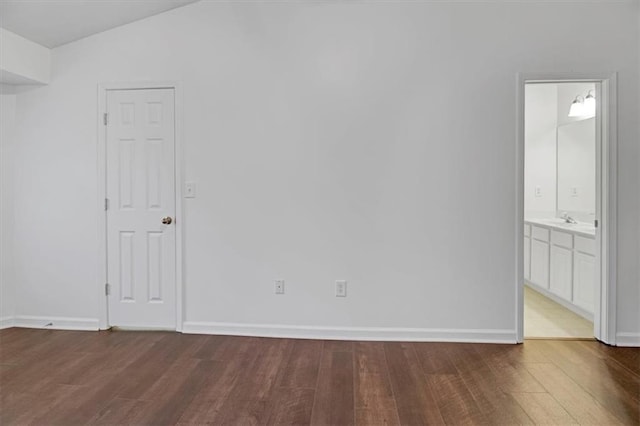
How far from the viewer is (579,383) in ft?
7.43

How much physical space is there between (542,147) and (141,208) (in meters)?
4.71

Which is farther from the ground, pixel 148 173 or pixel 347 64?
pixel 347 64

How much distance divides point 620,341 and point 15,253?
5049 millimetres

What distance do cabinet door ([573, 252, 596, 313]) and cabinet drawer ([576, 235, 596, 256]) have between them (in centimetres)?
4

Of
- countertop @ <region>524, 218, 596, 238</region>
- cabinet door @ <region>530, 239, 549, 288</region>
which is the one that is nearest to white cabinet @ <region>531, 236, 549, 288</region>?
cabinet door @ <region>530, 239, 549, 288</region>

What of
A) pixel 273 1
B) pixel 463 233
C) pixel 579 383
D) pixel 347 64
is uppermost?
pixel 273 1

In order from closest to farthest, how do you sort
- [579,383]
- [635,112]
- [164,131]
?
[579,383], [635,112], [164,131]

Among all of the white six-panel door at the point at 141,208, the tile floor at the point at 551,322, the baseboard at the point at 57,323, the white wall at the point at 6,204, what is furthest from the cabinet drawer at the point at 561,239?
the white wall at the point at 6,204

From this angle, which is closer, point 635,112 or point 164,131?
point 635,112

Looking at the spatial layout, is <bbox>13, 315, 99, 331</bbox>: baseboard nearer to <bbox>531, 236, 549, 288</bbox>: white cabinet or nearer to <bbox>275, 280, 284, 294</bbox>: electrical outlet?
<bbox>275, 280, 284, 294</bbox>: electrical outlet

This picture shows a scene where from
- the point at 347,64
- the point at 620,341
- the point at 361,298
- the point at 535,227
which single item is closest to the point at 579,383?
the point at 620,341

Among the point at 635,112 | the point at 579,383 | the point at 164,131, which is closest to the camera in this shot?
the point at 579,383

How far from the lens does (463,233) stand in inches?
115

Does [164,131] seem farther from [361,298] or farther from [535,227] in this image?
[535,227]
